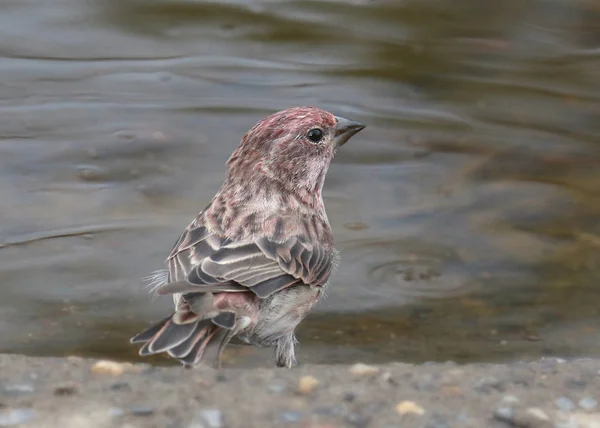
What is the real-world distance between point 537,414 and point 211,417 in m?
1.40

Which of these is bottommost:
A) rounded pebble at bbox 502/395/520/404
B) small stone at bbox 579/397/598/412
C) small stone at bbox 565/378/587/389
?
small stone at bbox 565/378/587/389

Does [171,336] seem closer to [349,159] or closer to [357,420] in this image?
[357,420]

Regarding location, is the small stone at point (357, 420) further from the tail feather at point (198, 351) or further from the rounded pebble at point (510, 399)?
the tail feather at point (198, 351)

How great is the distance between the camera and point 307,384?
217 inches

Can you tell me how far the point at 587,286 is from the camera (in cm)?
863

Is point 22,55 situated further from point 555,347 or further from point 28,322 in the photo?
point 555,347

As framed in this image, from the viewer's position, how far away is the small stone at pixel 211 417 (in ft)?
16.1

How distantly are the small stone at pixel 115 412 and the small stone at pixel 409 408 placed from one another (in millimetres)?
1184

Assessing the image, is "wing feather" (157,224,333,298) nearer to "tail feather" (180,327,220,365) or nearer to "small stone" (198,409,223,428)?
"tail feather" (180,327,220,365)

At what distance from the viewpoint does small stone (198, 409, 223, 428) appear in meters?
4.91

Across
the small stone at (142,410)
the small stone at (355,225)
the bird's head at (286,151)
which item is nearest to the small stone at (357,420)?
the small stone at (142,410)

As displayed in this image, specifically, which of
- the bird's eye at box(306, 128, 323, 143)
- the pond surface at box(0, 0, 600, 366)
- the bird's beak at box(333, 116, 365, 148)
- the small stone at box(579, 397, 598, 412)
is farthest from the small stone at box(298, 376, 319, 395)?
the bird's beak at box(333, 116, 365, 148)

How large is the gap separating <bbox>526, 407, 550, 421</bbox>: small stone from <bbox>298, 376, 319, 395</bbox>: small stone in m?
0.98

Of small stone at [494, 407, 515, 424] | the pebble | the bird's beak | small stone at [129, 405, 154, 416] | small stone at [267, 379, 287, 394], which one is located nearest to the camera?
the pebble
